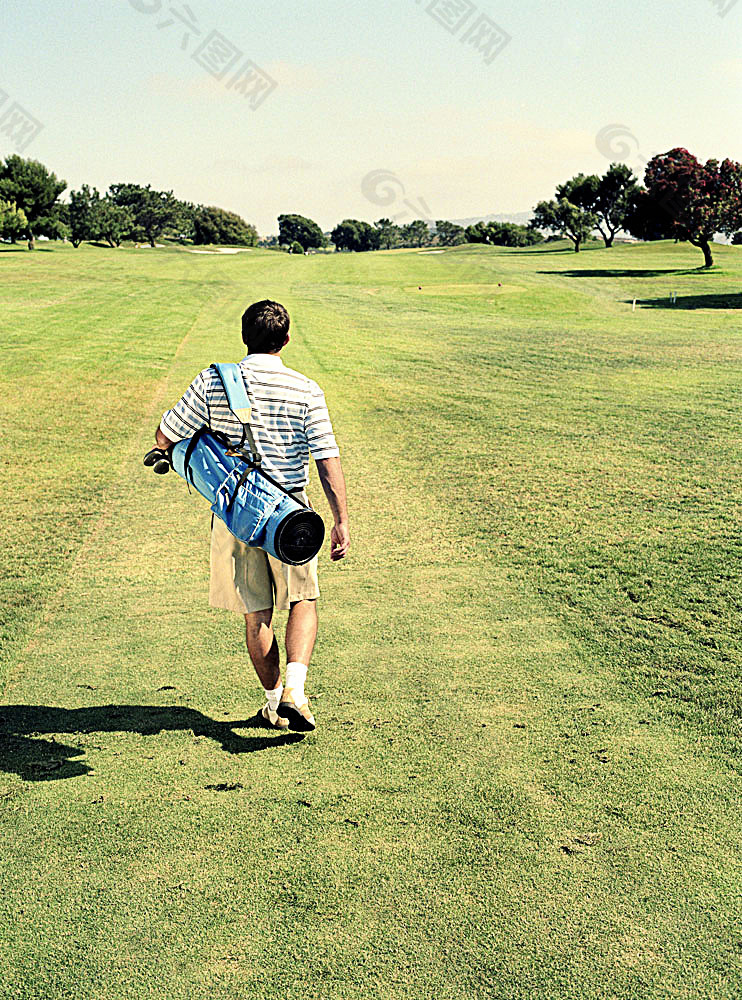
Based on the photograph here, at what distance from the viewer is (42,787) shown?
4.66 metres

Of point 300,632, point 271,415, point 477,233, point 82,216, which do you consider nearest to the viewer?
point 271,415

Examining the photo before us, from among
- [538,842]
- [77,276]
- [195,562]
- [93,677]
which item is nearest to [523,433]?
[195,562]

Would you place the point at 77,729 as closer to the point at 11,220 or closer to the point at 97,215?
the point at 11,220

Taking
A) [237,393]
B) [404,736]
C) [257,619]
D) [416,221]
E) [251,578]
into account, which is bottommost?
[404,736]

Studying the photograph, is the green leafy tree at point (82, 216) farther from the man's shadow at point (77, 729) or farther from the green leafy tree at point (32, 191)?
the man's shadow at point (77, 729)

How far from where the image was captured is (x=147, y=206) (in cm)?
13738

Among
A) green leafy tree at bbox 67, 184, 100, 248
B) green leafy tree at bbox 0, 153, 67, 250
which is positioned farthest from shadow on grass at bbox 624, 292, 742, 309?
green leafy tree at bbox 67, 184, 100, 248

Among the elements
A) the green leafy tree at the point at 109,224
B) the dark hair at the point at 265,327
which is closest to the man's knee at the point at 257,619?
the dark hair at the point at 265,327

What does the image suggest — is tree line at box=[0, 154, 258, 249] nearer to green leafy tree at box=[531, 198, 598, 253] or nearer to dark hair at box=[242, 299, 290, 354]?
green leafy tree at box=[531, 198, 598, 253]

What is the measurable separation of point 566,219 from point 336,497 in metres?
85.9

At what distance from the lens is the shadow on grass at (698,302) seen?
35.4 meters

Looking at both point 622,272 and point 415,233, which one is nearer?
point 622,272

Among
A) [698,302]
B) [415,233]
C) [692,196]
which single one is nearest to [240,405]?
[698,302]

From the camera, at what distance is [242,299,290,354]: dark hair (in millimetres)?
4996
